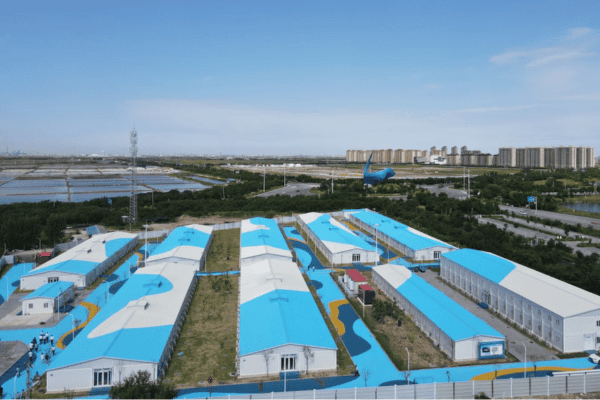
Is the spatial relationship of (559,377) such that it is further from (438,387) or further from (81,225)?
(81,225)

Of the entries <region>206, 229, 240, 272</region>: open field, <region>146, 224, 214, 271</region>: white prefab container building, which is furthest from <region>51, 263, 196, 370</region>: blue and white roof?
<region>206, 229, 240, 272</region>: open field

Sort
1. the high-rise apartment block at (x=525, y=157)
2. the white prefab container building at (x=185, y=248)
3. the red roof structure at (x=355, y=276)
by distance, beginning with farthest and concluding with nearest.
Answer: the high-rise apartment block at (x=525, y=157), the white prefab container building at (x=185, y=248), the red roof structure at (x=355, y=276)

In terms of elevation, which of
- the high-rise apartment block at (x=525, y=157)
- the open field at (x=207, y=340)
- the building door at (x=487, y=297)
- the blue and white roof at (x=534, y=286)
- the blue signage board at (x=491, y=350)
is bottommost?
the open field at (x=207, y=340)

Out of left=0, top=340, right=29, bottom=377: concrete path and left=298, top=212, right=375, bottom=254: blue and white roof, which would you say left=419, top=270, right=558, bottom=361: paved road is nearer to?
left=298, top=212, right=375, bottom=254: blue and white roof

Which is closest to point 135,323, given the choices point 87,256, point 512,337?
point 87,256

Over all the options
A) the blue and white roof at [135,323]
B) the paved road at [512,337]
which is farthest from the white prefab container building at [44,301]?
the paved road at [512,337]

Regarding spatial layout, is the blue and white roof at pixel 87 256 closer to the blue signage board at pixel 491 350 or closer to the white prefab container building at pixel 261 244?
the white prefab container building at pixel 261 244

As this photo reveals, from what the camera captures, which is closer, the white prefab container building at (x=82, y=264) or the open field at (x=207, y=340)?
the open field at (x=207, y=340)
